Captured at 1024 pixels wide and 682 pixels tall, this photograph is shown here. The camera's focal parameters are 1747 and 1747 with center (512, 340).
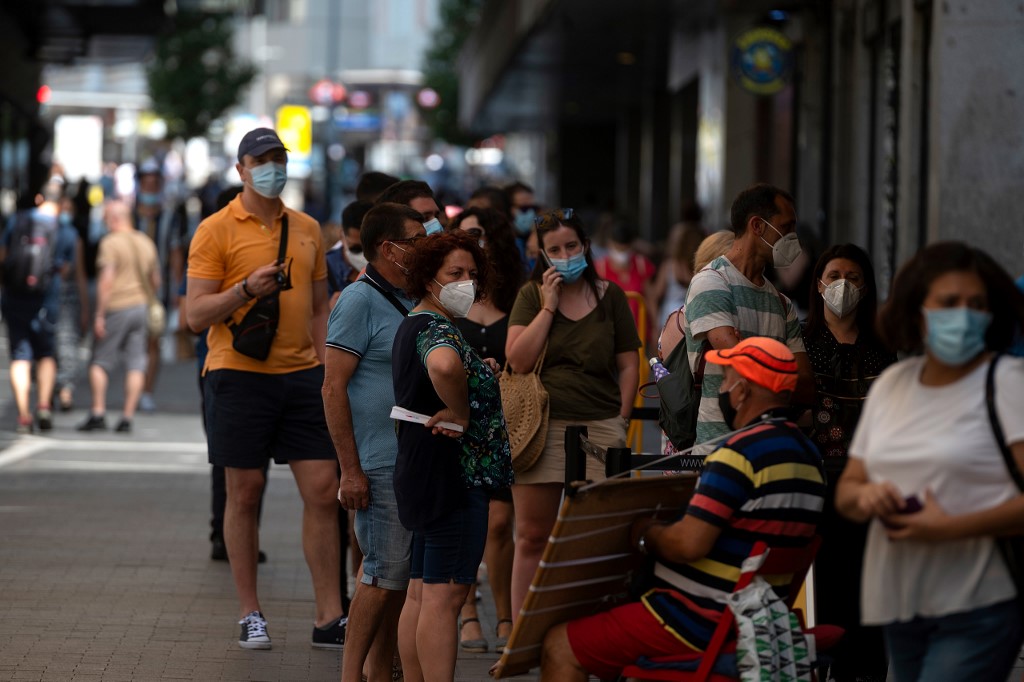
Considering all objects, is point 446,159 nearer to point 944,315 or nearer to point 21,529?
point 21,529

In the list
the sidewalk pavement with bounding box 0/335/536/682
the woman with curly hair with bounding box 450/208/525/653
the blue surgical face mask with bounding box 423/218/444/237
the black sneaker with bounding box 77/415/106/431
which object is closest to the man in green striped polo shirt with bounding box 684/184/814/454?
the blue surgical face mask with bounding box 423/218/444/237

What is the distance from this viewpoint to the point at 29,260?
48.1ft

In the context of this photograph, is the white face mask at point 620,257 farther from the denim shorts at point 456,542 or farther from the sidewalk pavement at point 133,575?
the denim shorts at point 456,542

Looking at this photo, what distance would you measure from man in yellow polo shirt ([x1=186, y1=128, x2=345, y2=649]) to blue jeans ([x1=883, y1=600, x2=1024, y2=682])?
3.53 m

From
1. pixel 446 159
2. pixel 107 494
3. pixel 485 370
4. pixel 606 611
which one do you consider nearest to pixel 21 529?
pixel 107 494

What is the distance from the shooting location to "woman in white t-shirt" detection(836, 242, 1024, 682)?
4.15 meters

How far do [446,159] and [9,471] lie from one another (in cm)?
5930

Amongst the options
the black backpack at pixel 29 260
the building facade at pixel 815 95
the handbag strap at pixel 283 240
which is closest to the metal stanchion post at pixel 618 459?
the handbag strap at pixel 283 240

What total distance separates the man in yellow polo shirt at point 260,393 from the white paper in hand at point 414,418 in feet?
5.72

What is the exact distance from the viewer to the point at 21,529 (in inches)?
407

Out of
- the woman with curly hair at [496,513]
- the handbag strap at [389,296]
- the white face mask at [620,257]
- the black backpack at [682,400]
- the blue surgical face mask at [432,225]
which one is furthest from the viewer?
the white face mask at [620,257]

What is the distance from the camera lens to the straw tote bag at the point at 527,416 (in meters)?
7.27

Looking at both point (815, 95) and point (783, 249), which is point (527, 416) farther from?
point (815, 95)

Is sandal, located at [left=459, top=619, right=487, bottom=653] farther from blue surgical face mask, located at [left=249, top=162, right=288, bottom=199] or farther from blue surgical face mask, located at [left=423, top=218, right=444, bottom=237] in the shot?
blue surgical face mask, located at [left=249, top=162, right=288, bottom=199]
